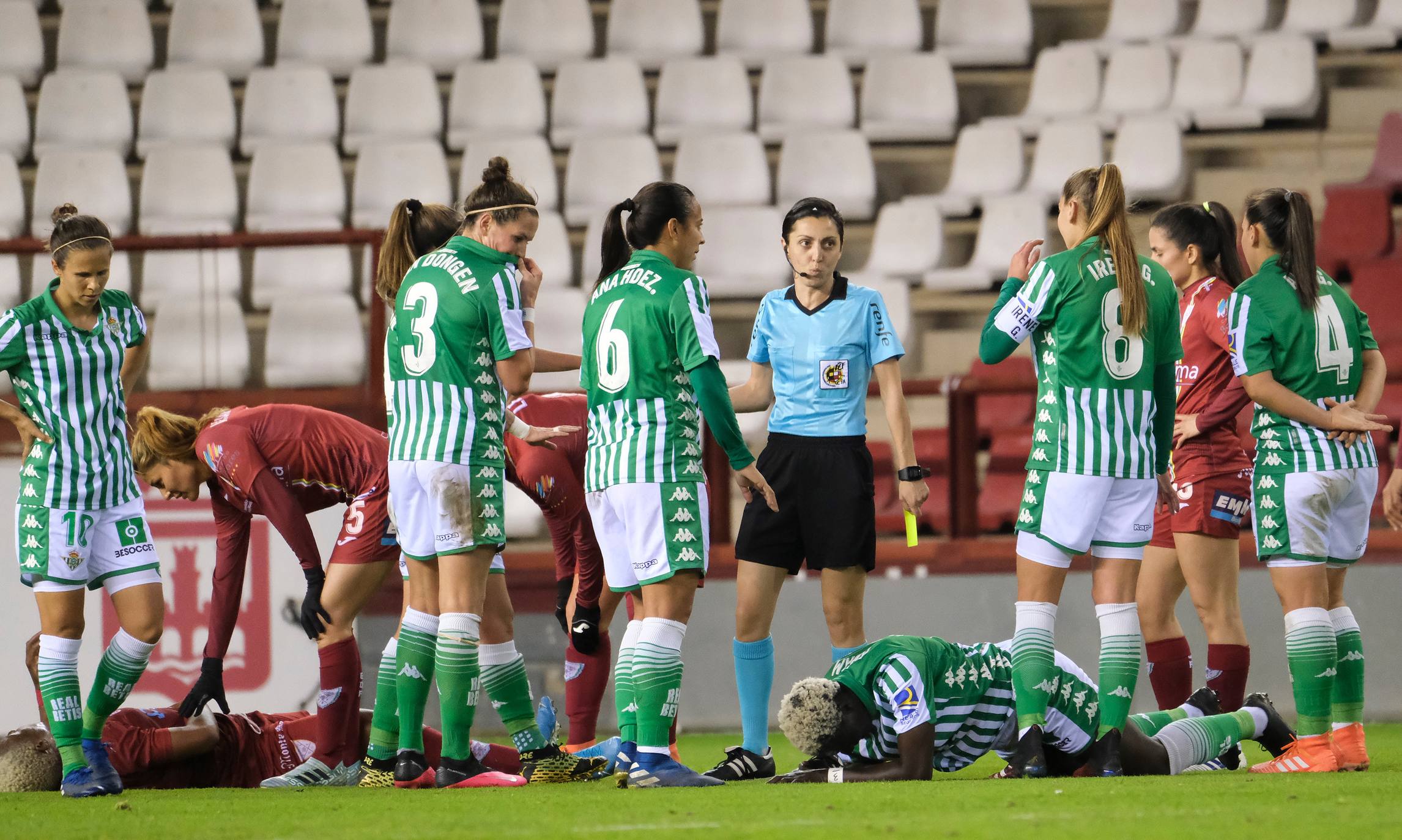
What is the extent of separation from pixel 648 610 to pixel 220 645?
1.60m

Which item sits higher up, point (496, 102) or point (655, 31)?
point (655, 31)

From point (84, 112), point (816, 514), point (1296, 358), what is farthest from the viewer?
point (84, 112)

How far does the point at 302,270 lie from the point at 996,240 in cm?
421

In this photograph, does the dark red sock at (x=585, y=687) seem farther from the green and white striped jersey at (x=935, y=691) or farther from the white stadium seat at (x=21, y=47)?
the white stadium seat at (x=21, y=47)

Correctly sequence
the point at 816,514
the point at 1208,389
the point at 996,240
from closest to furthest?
the point at 816,514
the point at 1208,389
the point at 996,240

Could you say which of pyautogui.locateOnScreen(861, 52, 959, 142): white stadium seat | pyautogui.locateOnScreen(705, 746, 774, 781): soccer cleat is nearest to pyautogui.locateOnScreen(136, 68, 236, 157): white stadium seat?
pyautogui.locateOnScreen(861, 52, 959, 142): white stadium seat

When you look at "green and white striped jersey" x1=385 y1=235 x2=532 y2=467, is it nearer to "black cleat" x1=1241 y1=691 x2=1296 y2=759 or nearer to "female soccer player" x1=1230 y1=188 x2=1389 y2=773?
"female soccer player" x1=1230 y1=188 x2=1389 y2=773

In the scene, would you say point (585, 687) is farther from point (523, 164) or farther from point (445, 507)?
point (523, 164)

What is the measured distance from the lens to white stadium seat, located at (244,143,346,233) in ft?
33.3

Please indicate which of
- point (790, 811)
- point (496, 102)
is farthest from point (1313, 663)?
point (496, 102)

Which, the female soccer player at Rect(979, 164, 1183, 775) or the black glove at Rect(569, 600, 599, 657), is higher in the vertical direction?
the female soccer player at Rect(979, 164, 1183, 775)

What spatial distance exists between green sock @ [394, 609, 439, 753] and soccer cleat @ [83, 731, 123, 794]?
0.91m

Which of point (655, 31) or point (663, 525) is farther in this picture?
point (655, 31)

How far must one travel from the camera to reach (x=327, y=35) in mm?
11164
